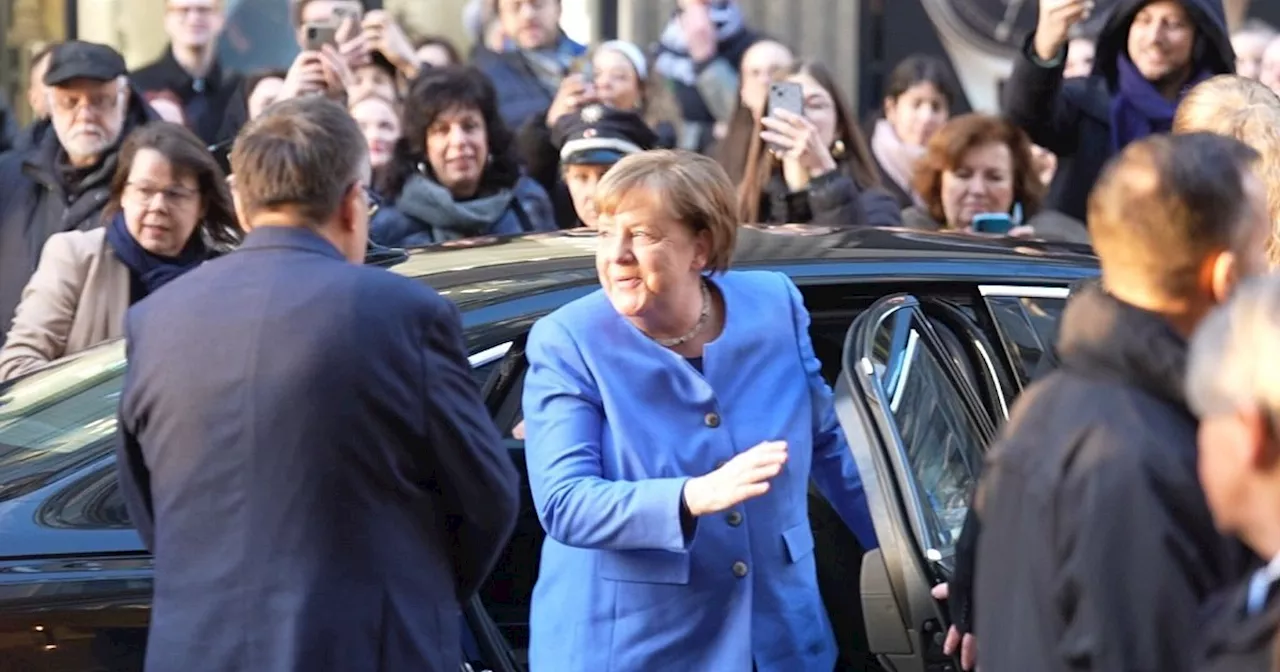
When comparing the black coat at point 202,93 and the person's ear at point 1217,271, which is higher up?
the person's ear at point 1217,271

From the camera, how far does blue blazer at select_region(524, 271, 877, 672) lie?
145 inches

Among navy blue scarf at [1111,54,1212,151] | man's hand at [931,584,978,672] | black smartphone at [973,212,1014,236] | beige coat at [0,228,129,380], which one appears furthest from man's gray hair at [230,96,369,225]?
navy blue scarf at [1111,54,1212,151]

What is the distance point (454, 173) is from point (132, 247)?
1.33 meters

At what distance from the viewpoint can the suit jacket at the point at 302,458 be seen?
319cm

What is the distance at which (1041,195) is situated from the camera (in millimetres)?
6965

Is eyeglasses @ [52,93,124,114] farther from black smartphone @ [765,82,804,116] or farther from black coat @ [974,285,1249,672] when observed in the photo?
black coat @ [974,285,1249,672]

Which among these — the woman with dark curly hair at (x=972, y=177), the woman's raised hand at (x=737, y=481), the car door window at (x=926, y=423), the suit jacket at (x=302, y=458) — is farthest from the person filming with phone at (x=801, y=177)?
the suit jacket at (x=302, y=458)

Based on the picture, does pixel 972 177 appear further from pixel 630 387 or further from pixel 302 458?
pixel 302 458

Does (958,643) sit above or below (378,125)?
below

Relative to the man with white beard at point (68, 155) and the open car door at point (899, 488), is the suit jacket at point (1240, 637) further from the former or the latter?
the man with white beard at point (68, 155)

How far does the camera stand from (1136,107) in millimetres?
6480

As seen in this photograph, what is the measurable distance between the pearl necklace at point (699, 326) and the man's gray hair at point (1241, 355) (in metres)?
1.60

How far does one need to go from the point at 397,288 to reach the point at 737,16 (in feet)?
21.9

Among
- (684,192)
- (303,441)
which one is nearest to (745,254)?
(684,192)
